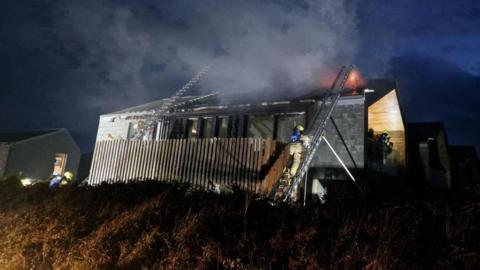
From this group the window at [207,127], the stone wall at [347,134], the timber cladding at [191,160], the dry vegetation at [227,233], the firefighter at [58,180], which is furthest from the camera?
the window at [207,127]

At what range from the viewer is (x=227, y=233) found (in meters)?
4.39

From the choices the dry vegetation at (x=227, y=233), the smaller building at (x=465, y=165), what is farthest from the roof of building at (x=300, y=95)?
the smaller building at (x=465, y=165)

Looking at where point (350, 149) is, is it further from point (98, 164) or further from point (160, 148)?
point (98, 164)

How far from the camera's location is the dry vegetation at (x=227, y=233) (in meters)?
3.58

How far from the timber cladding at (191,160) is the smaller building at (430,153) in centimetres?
1071

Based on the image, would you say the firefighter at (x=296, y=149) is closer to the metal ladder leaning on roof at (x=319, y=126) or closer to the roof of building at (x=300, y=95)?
the metal ladder leaning on roof at (x=319, y=126)

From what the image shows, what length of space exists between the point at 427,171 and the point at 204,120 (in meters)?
11.9

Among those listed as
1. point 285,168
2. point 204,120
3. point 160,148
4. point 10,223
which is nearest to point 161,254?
point 10,223

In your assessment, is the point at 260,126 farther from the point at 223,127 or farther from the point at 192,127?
the point at 192,127

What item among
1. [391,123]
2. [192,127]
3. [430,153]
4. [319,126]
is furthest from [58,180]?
[430,153]

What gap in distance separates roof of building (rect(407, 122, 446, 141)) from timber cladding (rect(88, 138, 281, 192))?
451 inches

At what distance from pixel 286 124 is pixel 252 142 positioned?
262 cm

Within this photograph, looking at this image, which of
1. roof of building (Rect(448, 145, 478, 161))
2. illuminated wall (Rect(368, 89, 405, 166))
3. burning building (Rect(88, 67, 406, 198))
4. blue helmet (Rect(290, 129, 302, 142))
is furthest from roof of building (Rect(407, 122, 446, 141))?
blue helmet (Rect(290, 129, 302, 142))

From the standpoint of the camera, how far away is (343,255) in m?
3.53
